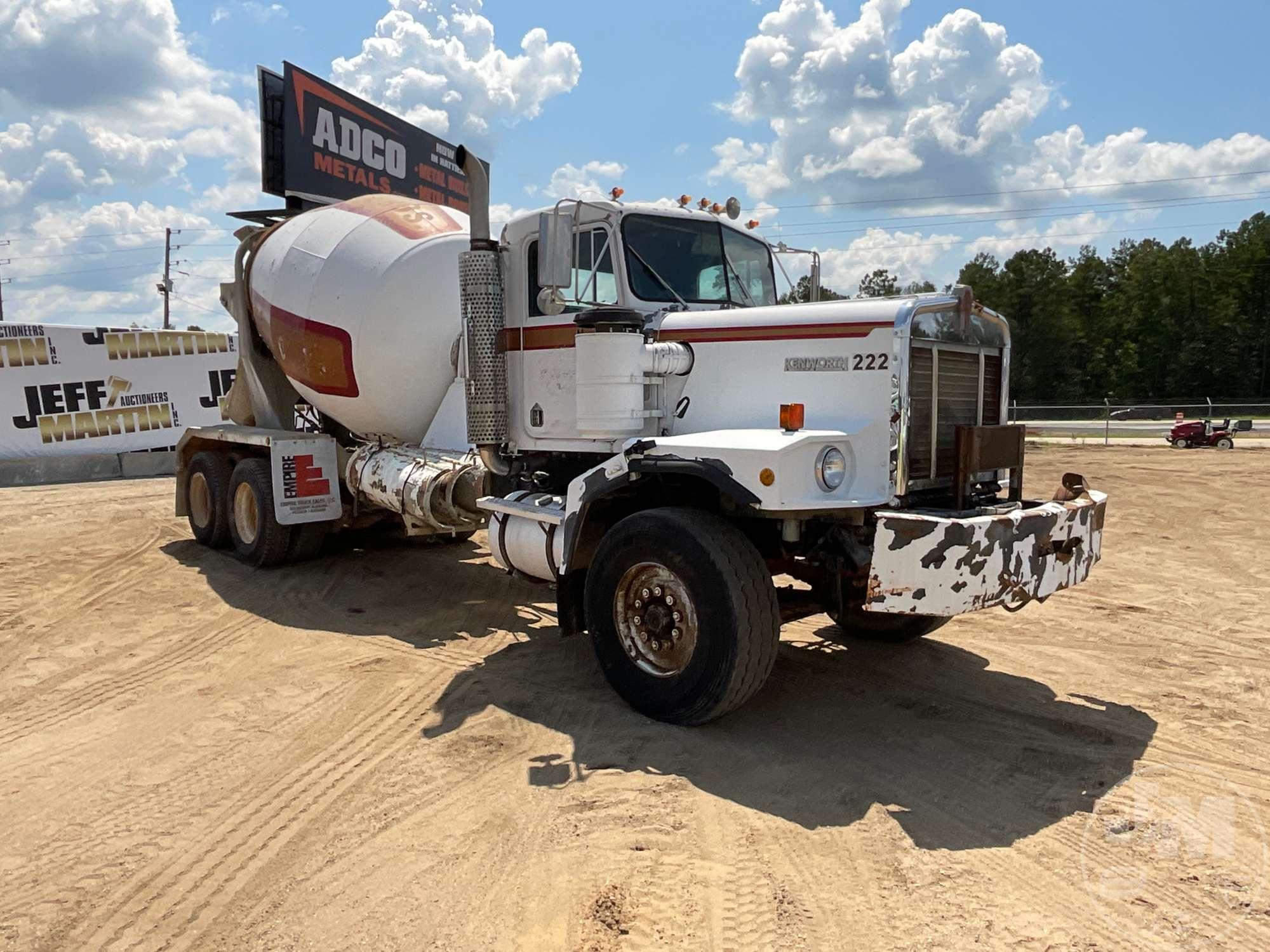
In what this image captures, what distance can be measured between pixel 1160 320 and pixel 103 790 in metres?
63.4

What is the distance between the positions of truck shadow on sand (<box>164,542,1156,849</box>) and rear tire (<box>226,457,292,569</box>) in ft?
6.28

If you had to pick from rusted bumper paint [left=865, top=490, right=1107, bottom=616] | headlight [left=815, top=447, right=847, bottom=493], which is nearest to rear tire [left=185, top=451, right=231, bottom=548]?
headlight [left=815, top=447, right=847, bottom=493]

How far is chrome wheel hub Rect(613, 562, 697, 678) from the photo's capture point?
4727 mm

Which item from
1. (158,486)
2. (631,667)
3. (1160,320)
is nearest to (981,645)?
(631,667)

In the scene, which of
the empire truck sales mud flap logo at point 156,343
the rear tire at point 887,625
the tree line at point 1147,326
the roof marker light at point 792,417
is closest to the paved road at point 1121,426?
the tree line at point 1147,326

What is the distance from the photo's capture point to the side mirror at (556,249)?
5.35 metres

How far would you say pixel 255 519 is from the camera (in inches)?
364

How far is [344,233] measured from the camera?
324 inches

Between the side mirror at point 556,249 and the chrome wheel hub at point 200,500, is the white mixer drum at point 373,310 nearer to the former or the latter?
the chrome wheel hub at point 200,500

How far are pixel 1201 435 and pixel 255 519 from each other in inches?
901

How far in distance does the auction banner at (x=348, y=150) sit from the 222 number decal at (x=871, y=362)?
1061 centimetres

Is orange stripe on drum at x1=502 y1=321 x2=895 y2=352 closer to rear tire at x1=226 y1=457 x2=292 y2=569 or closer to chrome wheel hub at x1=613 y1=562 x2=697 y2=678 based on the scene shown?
chrome wheel hub at x1=613 y1=562 x2=697 y2=678

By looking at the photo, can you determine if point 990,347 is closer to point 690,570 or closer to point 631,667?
point 690,570

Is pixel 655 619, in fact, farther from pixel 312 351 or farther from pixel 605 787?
pixel 312 351
